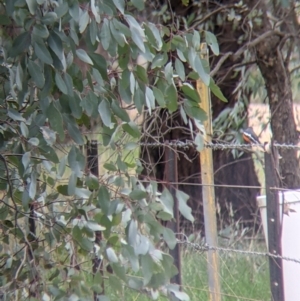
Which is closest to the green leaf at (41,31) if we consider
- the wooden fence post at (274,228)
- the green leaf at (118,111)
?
the green leaf at (118,111)

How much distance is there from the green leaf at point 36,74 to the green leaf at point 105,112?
20 centimetres

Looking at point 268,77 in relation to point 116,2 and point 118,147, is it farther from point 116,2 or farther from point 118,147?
point 116,2

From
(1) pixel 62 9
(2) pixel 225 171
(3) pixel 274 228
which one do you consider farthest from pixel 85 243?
(2) pixel 225 171

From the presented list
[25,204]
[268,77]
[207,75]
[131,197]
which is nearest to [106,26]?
[207,75]

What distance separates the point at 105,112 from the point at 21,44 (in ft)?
1.07

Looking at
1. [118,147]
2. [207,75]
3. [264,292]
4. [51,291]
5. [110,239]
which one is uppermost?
[207,75]

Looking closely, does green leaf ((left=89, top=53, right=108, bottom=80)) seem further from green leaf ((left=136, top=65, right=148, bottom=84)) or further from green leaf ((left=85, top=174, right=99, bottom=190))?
green leaf ((left=85, top=174, right=99, bottom=190))

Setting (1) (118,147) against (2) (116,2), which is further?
(1) (118,147)

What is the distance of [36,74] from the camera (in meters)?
2.27

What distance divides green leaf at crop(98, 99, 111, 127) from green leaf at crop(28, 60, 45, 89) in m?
0.20

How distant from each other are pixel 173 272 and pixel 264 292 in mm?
2634

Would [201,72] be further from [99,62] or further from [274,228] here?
[274,228]

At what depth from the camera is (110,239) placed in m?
2.60

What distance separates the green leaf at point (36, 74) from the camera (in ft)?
7.43
